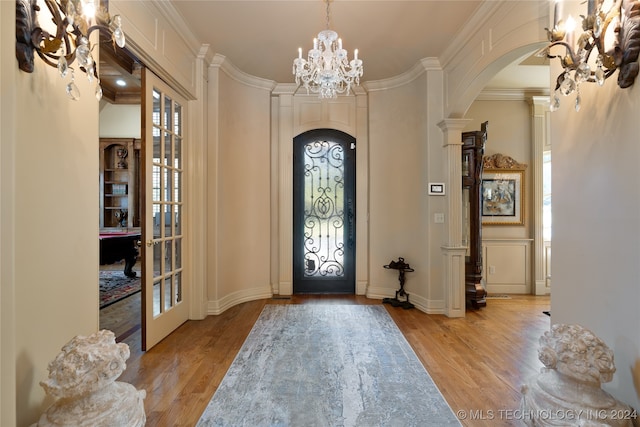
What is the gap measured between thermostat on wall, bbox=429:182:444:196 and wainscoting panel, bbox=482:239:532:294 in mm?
1611

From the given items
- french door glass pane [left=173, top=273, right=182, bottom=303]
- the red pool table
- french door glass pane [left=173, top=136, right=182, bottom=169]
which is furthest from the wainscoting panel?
the red pool table

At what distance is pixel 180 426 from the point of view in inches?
68.7

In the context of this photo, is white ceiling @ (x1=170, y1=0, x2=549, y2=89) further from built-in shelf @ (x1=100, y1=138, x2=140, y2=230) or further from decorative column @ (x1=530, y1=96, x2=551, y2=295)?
built-in shelf @ (x1=100, y1=138, x2=140, y2=230)

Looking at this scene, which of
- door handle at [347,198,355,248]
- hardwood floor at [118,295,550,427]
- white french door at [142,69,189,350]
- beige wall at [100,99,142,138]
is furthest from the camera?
beige wall at [100,99,142,138]

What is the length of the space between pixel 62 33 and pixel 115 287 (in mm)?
4492

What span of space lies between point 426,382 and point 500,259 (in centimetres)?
328

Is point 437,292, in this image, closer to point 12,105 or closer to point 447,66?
point 447,66

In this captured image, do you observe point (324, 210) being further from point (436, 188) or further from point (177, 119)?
point (177, 119)

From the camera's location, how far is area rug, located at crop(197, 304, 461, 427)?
183cm

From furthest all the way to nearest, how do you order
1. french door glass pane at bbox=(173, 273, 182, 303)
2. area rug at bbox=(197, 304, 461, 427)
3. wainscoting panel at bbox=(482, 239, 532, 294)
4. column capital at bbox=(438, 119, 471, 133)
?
wainscoting panel at bbox=(482, 239, 532, 294), column capital at bbox=(438, 119, 471, 133), french door glass pane at bbox=(173, 273, 182, 303), area rug at bbox=(197, 304, 461, 427)

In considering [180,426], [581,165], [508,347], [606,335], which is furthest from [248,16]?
[508,347]

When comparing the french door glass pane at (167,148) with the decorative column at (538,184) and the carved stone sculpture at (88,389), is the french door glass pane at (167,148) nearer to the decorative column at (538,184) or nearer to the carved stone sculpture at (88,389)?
the carved stone sculpture at (88,389)

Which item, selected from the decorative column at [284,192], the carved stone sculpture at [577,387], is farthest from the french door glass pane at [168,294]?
the carved stone sculpture at [577,387]

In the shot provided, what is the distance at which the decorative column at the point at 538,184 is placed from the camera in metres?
4.70
